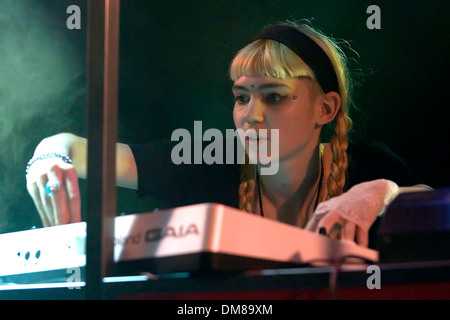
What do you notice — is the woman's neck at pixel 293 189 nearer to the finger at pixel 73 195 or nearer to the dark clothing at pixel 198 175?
the dark clothing at pixel 198 175

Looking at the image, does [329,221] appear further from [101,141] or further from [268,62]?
[268,62]

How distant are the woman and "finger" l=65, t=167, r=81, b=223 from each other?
25.1 inches

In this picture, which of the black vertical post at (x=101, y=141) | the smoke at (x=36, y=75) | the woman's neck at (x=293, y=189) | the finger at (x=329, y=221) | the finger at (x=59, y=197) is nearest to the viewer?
the black vertical post at (x=101, y=141)

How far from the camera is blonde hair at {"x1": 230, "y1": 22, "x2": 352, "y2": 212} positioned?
1851 millimetres

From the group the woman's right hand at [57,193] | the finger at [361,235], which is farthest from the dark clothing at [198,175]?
the finger at [361,235]

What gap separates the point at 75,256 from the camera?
105 centimetres

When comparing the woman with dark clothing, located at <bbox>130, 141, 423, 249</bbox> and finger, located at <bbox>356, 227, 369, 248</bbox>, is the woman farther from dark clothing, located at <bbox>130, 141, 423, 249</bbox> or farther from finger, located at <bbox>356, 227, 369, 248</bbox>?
finger, located at <bbox>356, 227, 369, 248</bbox>

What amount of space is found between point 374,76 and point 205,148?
60cm

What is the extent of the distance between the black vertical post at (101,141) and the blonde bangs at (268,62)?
3.29 feet

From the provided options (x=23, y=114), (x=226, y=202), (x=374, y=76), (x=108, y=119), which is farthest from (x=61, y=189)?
(x=374, y=76)

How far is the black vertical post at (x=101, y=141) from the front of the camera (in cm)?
81

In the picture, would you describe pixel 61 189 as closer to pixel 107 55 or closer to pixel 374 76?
pixel 107 55

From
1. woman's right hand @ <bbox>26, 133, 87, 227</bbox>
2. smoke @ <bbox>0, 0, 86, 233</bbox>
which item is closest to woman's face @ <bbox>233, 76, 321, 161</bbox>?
smoke @ <bbox>0, 0, 86, 233</bbox>

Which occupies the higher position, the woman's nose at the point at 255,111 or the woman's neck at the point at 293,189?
the woman's nose at the point at 255,111
